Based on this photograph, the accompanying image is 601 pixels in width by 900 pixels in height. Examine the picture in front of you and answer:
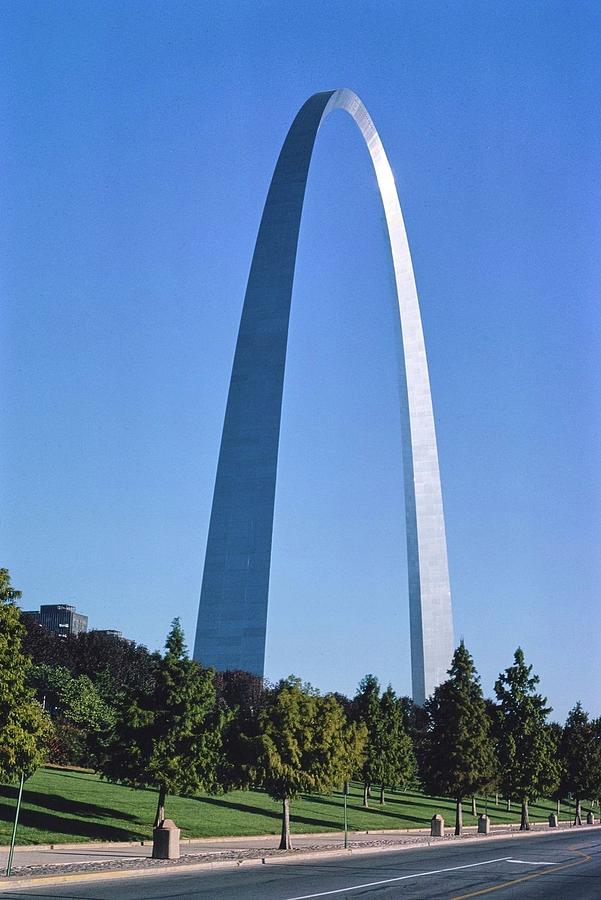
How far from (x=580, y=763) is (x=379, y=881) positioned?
61.4m

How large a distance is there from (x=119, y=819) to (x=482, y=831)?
2274 centimetres

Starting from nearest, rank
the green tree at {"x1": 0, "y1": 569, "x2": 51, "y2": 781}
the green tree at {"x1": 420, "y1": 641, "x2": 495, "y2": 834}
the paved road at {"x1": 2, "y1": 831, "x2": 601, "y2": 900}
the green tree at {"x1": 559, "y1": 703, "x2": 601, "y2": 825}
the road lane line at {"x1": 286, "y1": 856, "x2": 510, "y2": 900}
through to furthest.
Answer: the road lane line at {"x1": 286, "y1": 856, "x2": 510, "y2": 900}, the paved road at {"x1": 2, "y1": 831, "x2": 601, "y2": 900}, the green tree at {"x1": 0, "y1": 569, "x2": 51, "y2": 781}, the green tree at {"x1": 420, "y1": 641, "x2": 495, "y2": 834}, the green tree at {"x1": 559, "y1": 703, "x2": 601, "y2": 825}

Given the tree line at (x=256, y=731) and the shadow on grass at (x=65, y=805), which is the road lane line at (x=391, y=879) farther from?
the shadow on grass at (x=65, y=805)

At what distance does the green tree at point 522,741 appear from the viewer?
197 feet

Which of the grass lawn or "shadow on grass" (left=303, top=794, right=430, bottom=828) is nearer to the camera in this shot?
the grass lawn

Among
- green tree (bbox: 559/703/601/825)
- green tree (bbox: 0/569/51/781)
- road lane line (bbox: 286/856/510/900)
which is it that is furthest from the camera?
green tree (bbox: 559/703/601/825)

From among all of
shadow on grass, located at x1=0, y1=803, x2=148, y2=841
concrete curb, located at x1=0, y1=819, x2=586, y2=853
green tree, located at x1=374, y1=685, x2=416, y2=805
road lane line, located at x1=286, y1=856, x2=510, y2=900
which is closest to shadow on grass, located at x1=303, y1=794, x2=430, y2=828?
green tree, located at x1=374, y1=685, x2=416, y2=805

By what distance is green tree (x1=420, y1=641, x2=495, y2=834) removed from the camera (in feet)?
179

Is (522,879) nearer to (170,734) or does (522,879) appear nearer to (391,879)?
(391,879)

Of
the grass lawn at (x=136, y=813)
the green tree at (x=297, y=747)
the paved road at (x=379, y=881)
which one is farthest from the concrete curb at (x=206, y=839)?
the paved road at (x=379, y=881)

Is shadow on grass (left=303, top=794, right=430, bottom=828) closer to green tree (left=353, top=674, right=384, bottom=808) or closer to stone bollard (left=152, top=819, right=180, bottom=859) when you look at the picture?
green tree (left=353, top=674, right=384, bottom=808)

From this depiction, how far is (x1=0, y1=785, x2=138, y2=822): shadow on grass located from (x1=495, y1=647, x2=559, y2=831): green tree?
2824 centimetres

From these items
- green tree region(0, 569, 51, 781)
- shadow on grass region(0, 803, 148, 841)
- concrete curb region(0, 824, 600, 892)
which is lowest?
concrete curb region(0, 824, 600, 892)

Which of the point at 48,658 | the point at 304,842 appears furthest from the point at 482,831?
the point at 48,658
